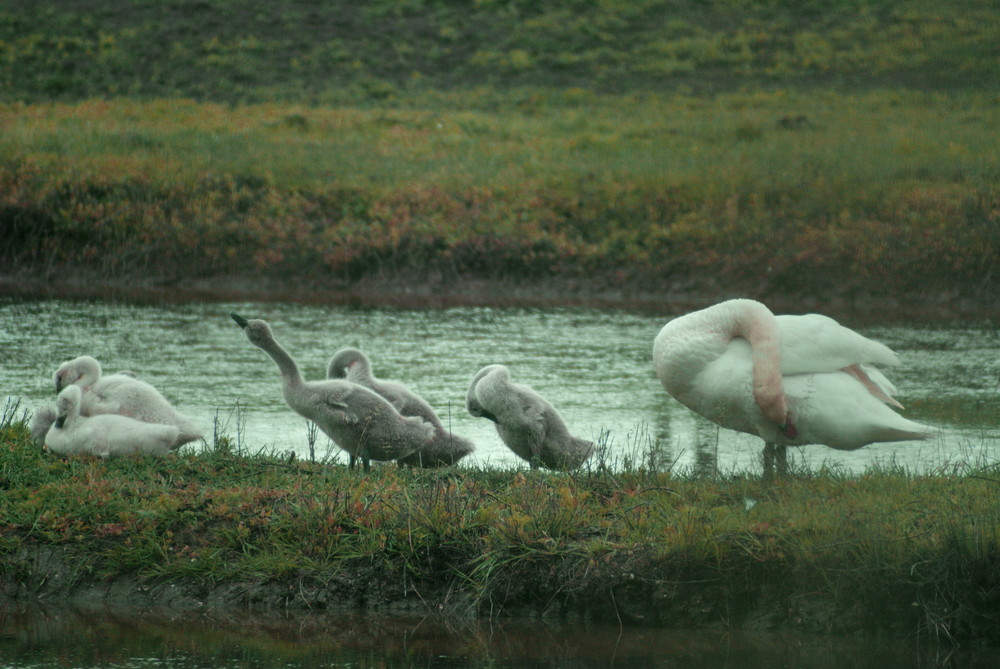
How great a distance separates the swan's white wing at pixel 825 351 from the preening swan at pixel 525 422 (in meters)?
1.35

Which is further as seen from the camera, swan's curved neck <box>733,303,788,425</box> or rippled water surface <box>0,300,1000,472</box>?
rippled water surface <box>0,300,1000,472</box>

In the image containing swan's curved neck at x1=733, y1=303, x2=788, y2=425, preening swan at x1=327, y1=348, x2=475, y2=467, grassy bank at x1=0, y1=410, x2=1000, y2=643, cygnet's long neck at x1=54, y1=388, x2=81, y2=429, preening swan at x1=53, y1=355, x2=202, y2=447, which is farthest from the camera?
preening swan at x1=327, y1=348, x2=475, y2=467

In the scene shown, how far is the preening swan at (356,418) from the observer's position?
25.0 feet

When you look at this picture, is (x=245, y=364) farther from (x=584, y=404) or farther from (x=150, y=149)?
(x=150, y=149)

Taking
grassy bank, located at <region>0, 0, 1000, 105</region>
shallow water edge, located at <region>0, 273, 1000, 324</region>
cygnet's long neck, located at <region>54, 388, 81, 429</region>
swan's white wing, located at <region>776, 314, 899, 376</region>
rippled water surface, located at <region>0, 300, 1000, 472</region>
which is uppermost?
swan's white wing, located at <region>776, 314, 899, 376</region>

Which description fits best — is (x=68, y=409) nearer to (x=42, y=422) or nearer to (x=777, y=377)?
(x=42, y=422)

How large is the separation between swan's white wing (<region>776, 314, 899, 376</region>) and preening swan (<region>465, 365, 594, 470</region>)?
1.35 m

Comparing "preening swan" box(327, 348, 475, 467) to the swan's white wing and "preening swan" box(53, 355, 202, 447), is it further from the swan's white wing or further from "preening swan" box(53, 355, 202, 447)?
the swan's white wing

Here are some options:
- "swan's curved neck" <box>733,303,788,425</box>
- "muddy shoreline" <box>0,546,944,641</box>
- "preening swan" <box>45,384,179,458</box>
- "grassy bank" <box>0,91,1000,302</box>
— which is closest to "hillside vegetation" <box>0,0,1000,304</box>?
"grassy bank" <box>0,91,1000,302</box>

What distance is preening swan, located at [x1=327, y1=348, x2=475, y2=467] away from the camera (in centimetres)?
808

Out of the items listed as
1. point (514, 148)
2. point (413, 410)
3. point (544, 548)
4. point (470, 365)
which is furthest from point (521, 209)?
point (544, 548)

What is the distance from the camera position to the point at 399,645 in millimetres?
5887

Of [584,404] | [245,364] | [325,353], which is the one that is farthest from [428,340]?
[584,404]

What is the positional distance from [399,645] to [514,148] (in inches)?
664
